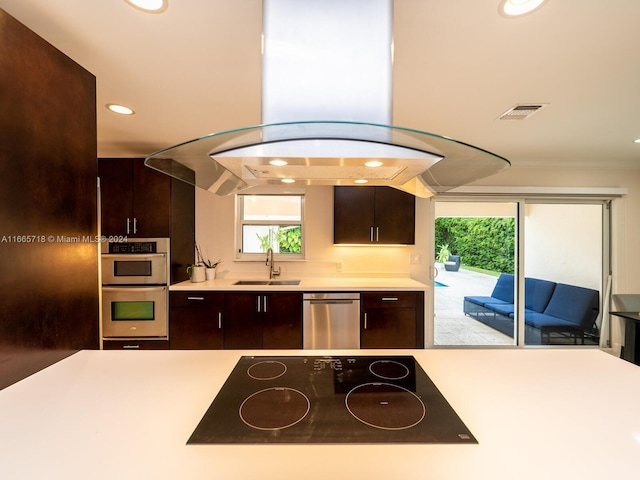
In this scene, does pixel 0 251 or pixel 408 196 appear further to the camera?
pixel 408 196

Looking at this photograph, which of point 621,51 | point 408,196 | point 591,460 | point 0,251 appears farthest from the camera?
point 408,196

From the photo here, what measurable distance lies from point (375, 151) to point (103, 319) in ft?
10.7

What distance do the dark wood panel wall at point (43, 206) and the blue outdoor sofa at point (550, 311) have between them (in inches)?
160

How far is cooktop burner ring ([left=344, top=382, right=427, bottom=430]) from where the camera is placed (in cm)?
78

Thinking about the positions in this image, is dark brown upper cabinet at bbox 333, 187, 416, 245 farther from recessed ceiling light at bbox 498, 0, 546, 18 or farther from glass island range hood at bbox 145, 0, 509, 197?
glass island range hood at bbox 145, 0, 509, 197

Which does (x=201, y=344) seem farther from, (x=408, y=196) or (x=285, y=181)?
(x=408, y=196)

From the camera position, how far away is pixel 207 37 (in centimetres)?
129

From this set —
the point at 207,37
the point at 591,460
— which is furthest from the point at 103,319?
the point at 591,460

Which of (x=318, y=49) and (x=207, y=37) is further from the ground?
(x=207, y=37)

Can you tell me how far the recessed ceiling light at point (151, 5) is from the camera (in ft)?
3.52

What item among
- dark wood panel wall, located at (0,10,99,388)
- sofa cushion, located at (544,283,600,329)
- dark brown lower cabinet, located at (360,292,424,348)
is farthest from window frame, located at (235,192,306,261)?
sofa cushion, located at (544,283,600,329)

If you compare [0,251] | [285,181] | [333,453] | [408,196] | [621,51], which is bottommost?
[333,453]

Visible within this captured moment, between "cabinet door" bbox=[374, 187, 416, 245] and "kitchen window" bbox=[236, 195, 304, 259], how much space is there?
0.92 m

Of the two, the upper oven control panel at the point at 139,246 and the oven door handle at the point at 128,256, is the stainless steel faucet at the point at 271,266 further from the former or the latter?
the oven door handle at the point at 128,256
